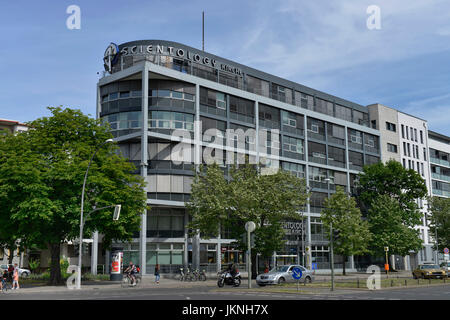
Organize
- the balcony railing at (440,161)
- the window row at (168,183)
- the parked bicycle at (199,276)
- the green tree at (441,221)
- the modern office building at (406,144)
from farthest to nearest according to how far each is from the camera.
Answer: the balcony railing at (440,161)
the modern office building at (406,144)
the green tree at (441,221)
the window row at (168,183)
the parked bicycle at (199,276)

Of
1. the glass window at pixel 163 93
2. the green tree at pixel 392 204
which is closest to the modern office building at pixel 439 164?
the green tree at pixel 392 204

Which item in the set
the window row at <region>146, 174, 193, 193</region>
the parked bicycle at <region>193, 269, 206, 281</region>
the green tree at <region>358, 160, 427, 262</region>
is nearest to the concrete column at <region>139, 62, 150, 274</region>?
the window row at <region>146, 174, 193, 193</region>

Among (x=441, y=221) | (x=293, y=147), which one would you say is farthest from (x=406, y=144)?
(x=293, y=147)

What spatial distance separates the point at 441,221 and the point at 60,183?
181 ft

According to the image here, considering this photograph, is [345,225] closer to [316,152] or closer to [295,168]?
[295,168]

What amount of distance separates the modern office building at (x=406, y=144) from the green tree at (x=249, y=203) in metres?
39.9

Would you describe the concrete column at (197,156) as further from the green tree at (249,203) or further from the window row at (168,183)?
the green tree at (249,203)

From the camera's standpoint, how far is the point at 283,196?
4209 centimetres

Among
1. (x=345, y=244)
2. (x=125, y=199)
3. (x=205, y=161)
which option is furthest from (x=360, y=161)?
(x=125, y=199)

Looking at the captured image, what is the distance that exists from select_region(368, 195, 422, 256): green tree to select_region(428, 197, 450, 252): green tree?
6640 millimetres

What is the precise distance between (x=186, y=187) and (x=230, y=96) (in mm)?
13278

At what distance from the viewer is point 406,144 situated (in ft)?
275

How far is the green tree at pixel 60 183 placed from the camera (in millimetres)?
32781

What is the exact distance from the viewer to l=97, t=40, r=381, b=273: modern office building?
50531 millimetres
